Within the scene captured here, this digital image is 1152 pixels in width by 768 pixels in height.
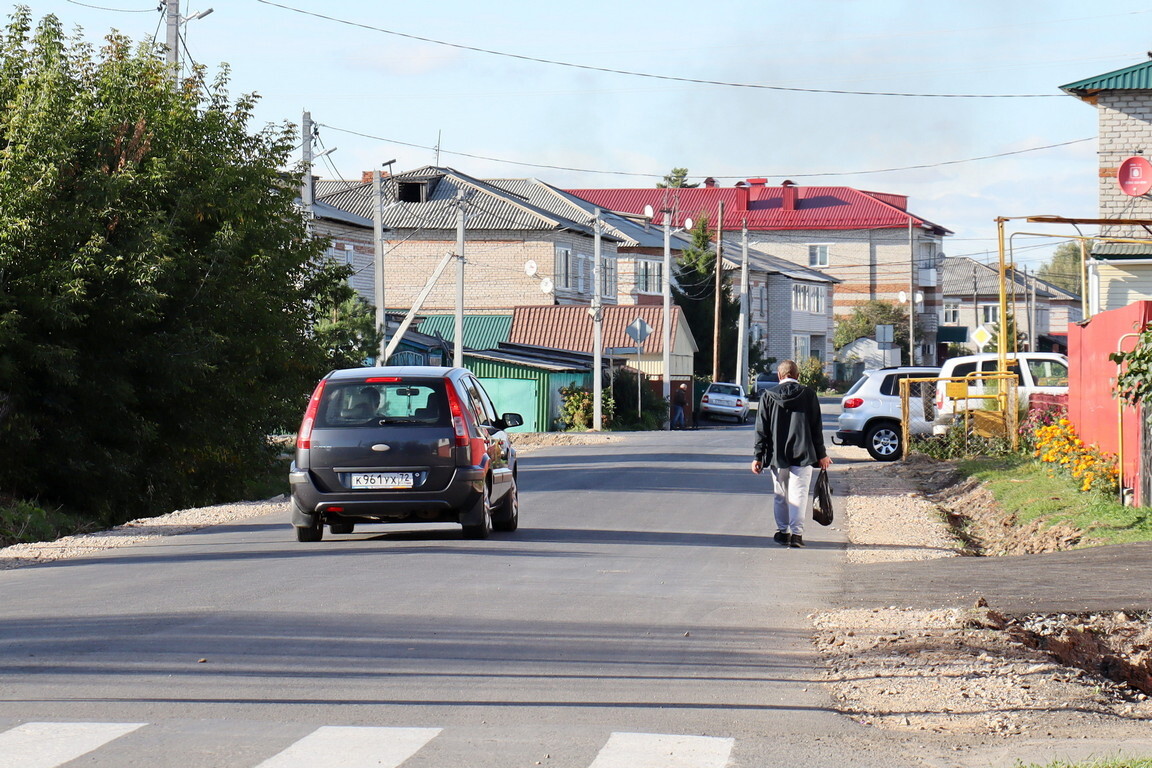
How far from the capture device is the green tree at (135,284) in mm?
19328

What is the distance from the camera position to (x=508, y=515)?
48.2ft

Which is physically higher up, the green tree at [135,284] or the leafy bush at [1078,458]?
the green tree at [135,284]

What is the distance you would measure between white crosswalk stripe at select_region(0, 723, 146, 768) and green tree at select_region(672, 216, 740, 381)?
65.9 m

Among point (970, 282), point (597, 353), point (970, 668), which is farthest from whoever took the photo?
point (970, 282)

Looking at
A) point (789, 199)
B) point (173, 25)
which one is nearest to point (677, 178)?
point (789, 199)

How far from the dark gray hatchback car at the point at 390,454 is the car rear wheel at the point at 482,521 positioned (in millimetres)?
13

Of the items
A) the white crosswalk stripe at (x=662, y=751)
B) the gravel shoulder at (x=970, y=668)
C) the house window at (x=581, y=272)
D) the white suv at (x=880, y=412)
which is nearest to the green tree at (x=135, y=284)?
the gravel shoulder at (x=970, y=668)

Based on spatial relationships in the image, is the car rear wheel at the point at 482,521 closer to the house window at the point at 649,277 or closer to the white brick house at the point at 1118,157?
the white brick house at the point at 1118,157

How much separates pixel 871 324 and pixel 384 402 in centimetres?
9391

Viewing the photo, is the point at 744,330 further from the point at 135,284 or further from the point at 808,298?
the point at 135,284

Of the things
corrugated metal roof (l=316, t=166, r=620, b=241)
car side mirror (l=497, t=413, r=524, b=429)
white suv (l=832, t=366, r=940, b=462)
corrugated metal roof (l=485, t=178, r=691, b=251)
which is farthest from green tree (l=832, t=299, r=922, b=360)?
car side mirror (l=497, t=413, r=524, b=429)

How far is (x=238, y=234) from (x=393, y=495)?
9388mm

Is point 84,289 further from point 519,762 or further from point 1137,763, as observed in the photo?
point 1137,763

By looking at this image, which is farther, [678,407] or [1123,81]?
[678,407]
